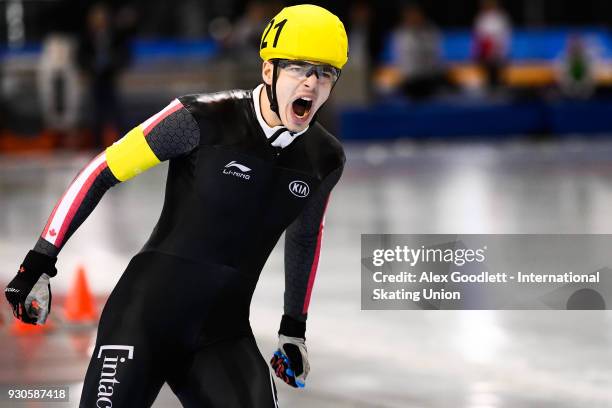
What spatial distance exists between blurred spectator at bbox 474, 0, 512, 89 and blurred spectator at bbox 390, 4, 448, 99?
86cm

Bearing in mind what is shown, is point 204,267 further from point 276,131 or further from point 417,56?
point 417,56

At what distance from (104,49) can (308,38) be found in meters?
15.5

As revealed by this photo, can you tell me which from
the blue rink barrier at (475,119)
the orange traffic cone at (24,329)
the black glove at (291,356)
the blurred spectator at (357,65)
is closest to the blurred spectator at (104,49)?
the blurred spectator at (357,65)

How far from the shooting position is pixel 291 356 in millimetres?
4180

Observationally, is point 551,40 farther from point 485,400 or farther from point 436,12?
point 485,400

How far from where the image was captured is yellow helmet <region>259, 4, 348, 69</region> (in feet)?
12.3

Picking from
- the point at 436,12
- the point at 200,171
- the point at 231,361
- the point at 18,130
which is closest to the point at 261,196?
the point at 200,171

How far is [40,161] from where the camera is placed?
1833 cm

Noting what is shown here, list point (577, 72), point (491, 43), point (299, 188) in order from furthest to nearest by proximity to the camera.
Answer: point (577, 72), point (491, 43), point (299, 188)

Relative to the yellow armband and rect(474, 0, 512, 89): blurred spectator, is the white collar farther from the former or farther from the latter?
rect(474, 0, 512, 89): blurred spectator

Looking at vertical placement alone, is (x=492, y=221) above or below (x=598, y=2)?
below

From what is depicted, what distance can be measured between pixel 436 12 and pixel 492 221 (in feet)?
67.7

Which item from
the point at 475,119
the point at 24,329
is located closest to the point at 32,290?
the point at 24,329

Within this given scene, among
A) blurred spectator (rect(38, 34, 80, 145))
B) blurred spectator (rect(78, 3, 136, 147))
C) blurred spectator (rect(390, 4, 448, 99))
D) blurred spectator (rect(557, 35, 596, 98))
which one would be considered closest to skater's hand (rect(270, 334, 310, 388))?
blurred spectator (rect(78, 3, 136, 147))
